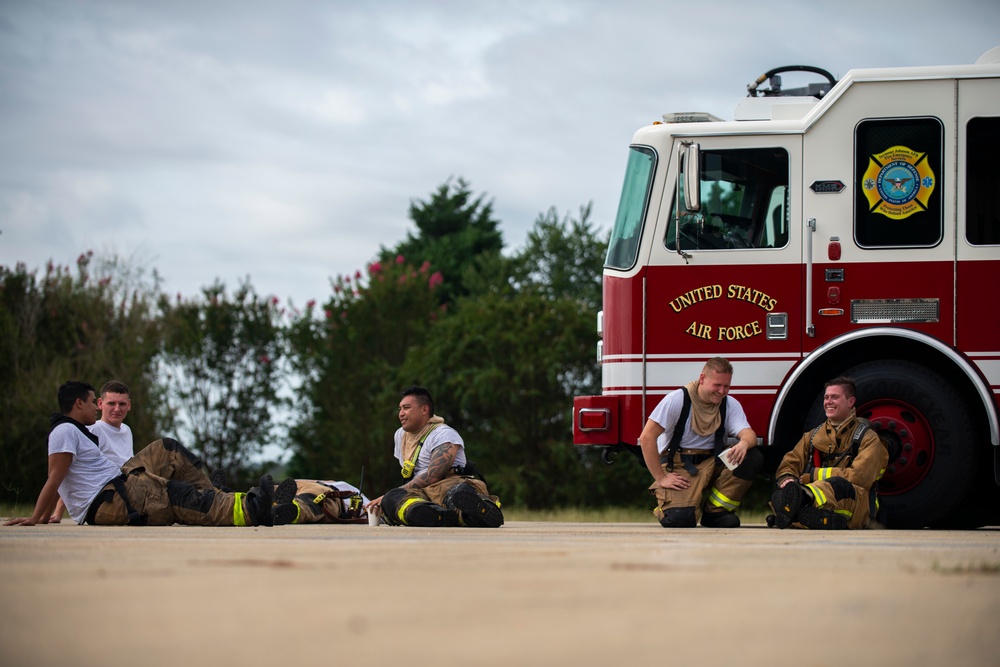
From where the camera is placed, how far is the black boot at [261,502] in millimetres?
8188

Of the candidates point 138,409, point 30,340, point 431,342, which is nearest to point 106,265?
point 30,340

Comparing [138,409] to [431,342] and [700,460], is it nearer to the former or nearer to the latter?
[431,342]

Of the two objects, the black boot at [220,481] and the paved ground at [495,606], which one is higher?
the paved ground at [495,606]

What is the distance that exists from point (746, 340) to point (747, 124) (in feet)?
5.03

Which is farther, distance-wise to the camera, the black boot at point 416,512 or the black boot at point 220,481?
the black boot at point 220,481

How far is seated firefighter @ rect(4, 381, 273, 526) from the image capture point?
26.9 ft

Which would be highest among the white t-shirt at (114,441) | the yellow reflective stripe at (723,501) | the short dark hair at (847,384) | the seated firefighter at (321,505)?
the short dark hair at (847,384)

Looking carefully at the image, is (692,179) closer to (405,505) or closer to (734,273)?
(734,273)

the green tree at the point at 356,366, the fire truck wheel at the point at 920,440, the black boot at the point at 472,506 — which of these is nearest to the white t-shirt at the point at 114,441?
the black boot at the point at 472,506

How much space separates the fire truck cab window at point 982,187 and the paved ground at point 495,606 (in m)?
3.68

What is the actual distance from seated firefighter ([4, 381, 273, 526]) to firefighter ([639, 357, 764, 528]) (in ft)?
8.52

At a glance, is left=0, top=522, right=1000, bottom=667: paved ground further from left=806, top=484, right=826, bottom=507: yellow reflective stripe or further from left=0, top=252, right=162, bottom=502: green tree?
left=0, top=252, right=162, bottom=502: green tree

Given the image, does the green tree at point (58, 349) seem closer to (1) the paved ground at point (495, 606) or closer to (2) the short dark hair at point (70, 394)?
(2) the short dark hair at point (70, 394)

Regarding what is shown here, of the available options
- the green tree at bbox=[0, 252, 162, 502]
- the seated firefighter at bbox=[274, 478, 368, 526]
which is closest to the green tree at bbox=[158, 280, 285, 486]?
the green tree at bbox=[0, 252, 162, 502]
